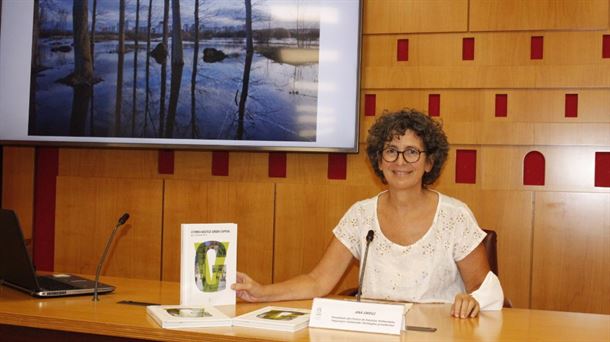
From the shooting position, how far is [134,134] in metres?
4.14

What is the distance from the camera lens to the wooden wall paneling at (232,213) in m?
4.07

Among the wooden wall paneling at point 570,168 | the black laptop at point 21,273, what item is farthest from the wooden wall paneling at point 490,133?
the black laptop at point 21,273

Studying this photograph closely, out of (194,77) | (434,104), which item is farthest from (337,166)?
(194,77)

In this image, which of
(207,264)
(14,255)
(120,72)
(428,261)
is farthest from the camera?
A: (120,72)

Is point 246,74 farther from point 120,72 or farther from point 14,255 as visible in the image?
point 14,255

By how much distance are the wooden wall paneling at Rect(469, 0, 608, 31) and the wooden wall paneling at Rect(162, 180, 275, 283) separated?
4.67 ft

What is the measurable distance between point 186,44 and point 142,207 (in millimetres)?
963

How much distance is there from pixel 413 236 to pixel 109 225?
210cm

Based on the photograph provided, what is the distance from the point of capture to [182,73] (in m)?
4.07

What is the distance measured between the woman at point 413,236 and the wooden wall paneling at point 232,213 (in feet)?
3.70

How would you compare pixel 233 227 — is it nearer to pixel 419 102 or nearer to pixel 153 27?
pixel 419 102

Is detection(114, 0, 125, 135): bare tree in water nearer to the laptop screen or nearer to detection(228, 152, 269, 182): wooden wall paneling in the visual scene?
detection(228, 152, 269, 182): wooden wall paneling

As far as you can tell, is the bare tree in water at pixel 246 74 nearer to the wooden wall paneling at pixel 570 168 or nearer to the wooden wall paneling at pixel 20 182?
the wooden wall paneling at pixel 20 182

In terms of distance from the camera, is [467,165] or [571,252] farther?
[467,165]
